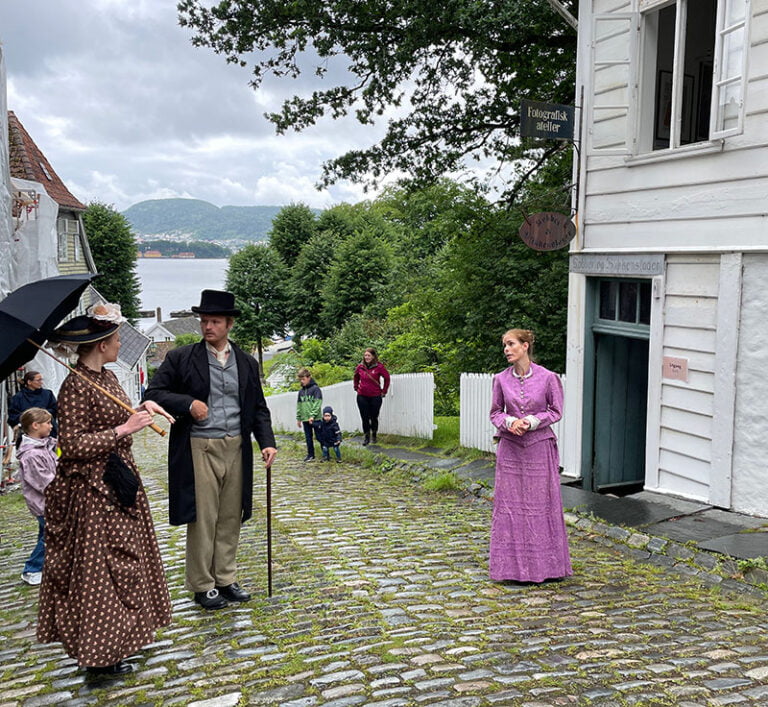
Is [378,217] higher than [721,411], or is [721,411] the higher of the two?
[378,217]

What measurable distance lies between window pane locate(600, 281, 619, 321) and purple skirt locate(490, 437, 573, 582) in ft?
12.5

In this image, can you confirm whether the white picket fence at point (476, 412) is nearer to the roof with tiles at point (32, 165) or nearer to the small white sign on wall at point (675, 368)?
the small white sign on wall at point (675, 368)

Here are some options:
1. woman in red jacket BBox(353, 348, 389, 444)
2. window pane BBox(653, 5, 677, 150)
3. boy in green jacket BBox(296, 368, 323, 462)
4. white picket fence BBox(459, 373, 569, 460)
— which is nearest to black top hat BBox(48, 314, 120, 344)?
window pane BBox(653, 5, 677, 150)

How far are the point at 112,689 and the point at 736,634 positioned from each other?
3.77 meters

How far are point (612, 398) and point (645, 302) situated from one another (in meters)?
1.47

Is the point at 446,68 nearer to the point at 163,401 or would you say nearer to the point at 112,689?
the point at 163,401

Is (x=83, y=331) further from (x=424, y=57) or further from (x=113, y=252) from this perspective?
(x=113, y=252)

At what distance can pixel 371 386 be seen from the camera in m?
14.4

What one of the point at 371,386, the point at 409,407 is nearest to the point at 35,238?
the point at 371,386

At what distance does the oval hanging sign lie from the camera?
933 cm

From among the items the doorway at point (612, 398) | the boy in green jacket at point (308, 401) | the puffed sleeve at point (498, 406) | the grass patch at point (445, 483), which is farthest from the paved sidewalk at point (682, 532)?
the boy in green jacket at point (308, 401)

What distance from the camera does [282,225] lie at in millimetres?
51031

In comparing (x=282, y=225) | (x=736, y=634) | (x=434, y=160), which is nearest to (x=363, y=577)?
(x=736, y=634)

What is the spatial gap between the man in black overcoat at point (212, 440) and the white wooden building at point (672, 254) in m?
4.87
